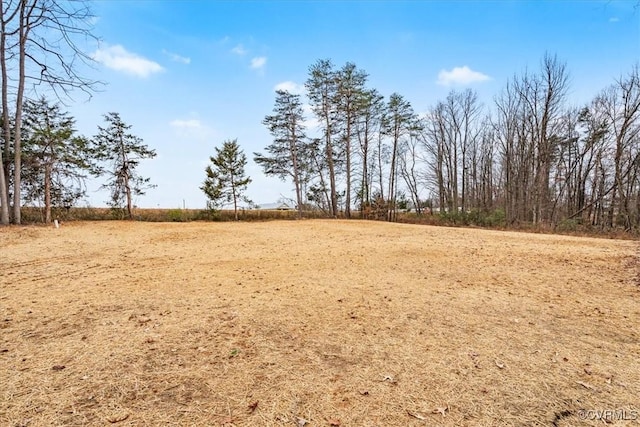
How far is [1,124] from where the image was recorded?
10039mm

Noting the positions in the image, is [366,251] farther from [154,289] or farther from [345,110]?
[345,110]

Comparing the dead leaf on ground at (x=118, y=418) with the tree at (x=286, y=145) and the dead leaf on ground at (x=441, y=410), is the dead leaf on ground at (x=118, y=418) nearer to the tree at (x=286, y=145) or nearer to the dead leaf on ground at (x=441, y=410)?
the dead leaf on ground at (x=441, y=410)

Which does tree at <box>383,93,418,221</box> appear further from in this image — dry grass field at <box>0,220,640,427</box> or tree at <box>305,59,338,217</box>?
dry grass field at <box>0,220,640,427</box>

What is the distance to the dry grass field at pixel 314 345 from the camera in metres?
1.61

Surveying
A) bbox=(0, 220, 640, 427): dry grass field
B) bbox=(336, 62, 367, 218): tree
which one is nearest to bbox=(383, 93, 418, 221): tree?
bbox=(336, 62, 367, 218): tree

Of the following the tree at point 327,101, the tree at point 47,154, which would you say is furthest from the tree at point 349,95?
the tree at point 47,154

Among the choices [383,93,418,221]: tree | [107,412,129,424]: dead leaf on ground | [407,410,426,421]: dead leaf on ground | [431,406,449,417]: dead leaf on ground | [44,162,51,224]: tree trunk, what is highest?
[383,93,418,221]: tree

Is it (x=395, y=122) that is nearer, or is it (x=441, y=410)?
(x=441, y=410)

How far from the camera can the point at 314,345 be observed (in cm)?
238

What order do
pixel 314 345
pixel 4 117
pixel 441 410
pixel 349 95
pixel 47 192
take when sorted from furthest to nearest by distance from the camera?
pixel 349 95 → pixel 47 192 → pixel 4 117 → pixel 314 345 → pixel 441 410

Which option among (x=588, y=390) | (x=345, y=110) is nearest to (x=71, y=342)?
(x=588, y=390)

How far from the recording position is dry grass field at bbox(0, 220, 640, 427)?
1.61m

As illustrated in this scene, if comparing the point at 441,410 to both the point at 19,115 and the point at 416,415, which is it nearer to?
the point at 416,415

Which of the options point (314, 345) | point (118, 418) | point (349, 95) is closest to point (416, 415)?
point (314, 345)
